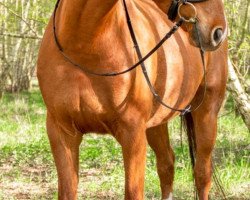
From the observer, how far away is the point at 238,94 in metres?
7.29

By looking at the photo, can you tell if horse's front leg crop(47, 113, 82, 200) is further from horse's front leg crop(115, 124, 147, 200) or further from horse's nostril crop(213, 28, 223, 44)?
horse's nostril crop(213, 28, 223, 44)

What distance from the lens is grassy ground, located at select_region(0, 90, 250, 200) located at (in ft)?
20.4

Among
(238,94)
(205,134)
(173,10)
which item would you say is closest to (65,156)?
(173,10)

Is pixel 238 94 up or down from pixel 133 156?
up

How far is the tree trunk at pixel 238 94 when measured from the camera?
7.18 m

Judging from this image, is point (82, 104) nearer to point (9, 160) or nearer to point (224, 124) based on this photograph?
point (9, 160)

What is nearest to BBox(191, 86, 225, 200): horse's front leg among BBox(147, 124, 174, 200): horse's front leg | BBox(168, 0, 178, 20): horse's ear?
BBox(147, 124, 174, 200): horse's front leg

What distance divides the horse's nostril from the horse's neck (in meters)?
0.60

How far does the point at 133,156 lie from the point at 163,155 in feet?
5.89

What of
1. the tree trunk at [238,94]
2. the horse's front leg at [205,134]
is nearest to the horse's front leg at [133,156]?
the horse's front leg at [205,134]

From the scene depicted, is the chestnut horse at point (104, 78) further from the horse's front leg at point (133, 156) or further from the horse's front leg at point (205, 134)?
the horse's front leg at point (205, 134)

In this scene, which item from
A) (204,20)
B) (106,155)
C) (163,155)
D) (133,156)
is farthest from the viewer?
(106,155)

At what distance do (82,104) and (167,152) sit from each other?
2.07 meters

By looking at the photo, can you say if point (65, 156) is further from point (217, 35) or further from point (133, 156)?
point (217, 35)
